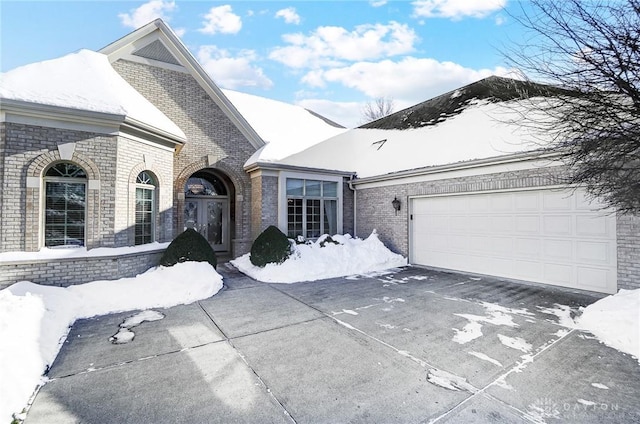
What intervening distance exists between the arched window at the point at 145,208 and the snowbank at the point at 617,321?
1018 centimetres

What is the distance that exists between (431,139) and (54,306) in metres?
11.6

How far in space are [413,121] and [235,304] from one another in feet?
36.7

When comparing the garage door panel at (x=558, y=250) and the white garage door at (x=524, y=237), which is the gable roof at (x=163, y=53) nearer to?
the white garage door at (x=524, y=237)

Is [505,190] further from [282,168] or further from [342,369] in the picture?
[282,168]

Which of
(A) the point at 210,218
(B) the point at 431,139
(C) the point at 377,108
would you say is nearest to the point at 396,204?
→ (B) the point at 431,139

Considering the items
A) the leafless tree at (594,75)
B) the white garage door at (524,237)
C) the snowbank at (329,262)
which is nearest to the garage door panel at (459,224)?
the white garage door at (524,237)

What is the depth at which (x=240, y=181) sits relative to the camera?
11.7 meters

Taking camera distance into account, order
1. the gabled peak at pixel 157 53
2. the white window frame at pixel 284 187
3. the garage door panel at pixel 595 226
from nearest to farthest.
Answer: the garage door panel at pixel 595 226 → the gabled peak at pixel 157 53 → the white window frame at pixel 284 187

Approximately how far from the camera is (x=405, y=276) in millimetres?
9070

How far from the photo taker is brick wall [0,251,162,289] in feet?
20.7

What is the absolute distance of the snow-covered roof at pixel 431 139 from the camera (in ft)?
28.4

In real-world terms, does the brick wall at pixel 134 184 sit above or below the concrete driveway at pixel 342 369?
above

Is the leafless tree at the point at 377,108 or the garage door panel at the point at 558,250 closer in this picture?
the garage door panel at the point at 558,250

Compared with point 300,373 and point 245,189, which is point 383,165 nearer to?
point 245,189
